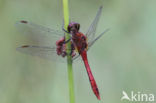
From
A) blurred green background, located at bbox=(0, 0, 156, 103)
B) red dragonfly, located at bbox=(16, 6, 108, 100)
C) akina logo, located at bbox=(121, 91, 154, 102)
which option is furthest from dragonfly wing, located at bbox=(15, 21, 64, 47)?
akina logo, located at bbox=(121, 91, 154, 102)

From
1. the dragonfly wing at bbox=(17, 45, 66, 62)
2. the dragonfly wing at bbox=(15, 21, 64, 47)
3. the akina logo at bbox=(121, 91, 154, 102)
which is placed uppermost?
the dragonfly wing at bbox=(15, 21, 64, 47)

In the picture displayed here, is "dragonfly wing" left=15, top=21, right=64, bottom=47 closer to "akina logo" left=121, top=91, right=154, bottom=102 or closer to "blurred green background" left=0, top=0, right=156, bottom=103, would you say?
"blurred green background" left=0, top=0, right=156, bottom=103

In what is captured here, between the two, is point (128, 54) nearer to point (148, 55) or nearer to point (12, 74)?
point (148, 55)

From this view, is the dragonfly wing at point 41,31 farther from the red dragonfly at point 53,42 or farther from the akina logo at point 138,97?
the akina logo at point 138,97

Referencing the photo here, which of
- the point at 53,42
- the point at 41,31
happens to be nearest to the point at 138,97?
the point at 53,42

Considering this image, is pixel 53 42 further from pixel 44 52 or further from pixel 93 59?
pixel 93 59

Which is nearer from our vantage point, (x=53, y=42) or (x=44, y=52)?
(x=44, y=52)

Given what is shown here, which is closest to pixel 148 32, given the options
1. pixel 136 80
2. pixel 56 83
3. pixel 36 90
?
pixel 136 80

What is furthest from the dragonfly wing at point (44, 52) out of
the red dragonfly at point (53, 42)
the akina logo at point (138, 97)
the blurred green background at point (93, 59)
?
the akina logo at point (138, 97)
